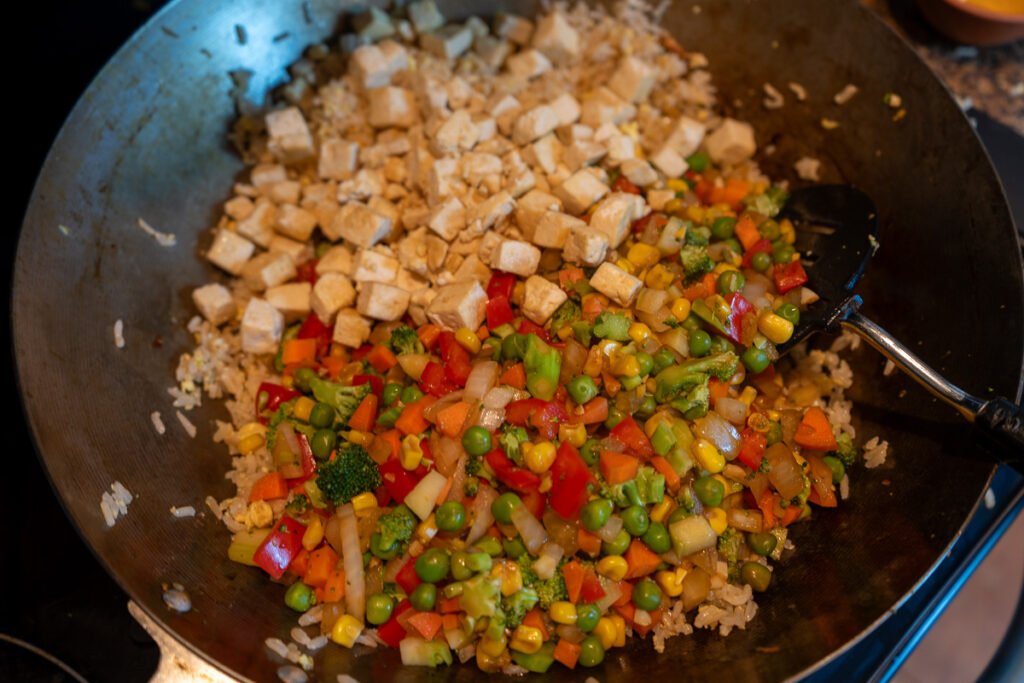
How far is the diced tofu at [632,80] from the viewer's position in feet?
10.7

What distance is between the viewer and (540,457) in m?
2.40

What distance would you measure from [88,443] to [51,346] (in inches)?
14.5

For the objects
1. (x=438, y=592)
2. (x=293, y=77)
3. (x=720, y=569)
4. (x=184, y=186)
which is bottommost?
(x=438, y=592)

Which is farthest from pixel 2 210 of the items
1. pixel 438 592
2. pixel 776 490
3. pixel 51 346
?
pixel 776 490

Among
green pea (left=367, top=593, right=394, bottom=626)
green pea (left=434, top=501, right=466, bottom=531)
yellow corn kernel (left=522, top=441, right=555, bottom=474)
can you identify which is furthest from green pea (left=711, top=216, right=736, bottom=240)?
green pea (left=367, top=593, right=394, bottom=626)

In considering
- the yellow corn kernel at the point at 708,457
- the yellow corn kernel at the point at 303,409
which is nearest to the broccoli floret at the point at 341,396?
the yellow corn kernel at the point at 303,409

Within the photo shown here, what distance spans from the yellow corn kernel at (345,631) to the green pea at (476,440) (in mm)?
683

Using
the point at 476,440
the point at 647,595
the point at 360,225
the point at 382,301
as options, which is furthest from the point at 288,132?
the point at 647,595

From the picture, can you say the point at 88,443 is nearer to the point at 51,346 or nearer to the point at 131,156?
the point at 51,346

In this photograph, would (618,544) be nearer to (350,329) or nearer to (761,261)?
(761,261)

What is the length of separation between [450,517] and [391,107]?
186cm

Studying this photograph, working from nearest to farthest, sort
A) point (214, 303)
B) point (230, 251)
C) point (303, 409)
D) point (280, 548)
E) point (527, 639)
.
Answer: point (527, 639)
point (280, 548)
point (303, 409)
point (214, 303)
point (230, 251)

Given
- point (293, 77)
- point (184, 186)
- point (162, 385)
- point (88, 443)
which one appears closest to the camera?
point (88, 443)

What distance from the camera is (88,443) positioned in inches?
95.1
